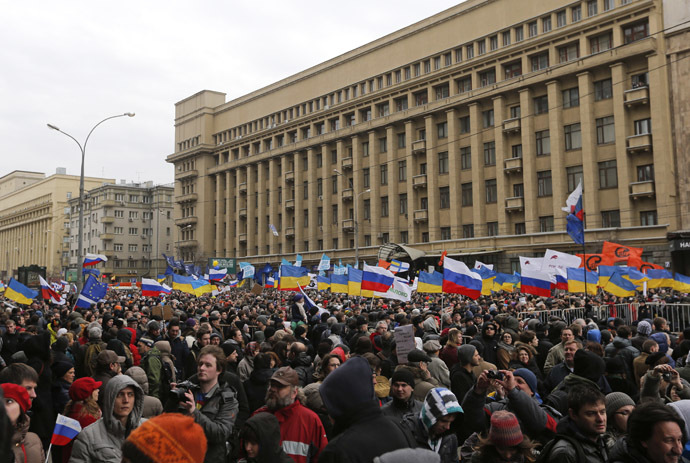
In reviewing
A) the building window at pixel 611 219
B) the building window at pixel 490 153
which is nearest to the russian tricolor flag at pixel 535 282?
the building window at pixel 611 219

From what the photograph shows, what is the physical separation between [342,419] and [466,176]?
150 ft

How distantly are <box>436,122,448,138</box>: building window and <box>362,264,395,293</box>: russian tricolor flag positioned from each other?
34.3 meters

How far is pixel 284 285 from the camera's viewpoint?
23.6 m

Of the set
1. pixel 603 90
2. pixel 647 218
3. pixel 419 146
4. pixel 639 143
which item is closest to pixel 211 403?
pixel 647 218

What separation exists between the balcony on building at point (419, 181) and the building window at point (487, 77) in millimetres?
9107

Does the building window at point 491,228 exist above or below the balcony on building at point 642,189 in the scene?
below

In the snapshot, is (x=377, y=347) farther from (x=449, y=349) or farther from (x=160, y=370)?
(x=160, y=370)

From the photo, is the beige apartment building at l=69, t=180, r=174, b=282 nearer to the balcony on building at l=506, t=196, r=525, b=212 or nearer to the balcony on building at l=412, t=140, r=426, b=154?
the balcony on building at l=412, t=140, r=426, b=154

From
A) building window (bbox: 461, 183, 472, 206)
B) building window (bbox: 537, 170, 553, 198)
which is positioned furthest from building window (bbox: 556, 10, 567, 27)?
building window (bbox: 461, 183, 472, 206)

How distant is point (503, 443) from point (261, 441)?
1.67m

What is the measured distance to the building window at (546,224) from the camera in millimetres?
41406

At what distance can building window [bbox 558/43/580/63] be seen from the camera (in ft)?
136

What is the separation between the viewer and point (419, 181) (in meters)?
50.2

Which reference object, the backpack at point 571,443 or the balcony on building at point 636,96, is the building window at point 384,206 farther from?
the backpack at point 571,443
